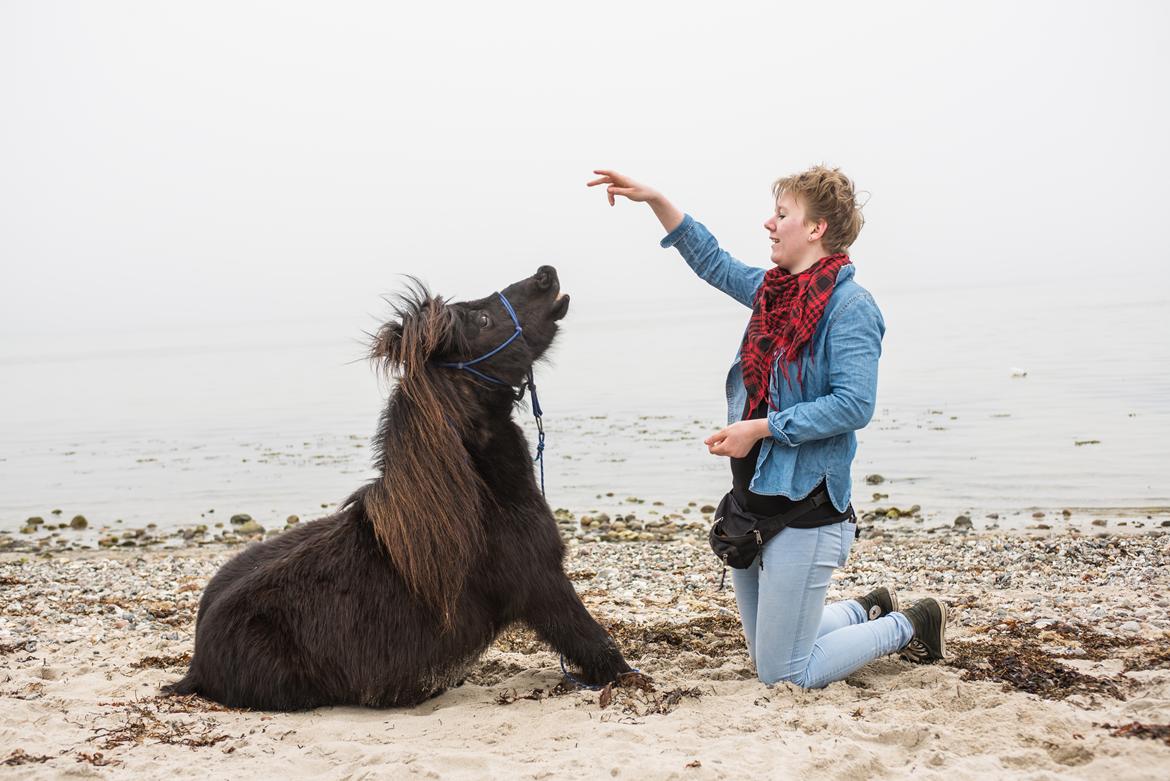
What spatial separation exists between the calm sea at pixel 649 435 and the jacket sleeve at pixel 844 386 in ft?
4.51

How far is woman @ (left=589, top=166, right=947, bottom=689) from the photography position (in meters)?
4.01

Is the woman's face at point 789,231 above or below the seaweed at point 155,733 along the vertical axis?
above

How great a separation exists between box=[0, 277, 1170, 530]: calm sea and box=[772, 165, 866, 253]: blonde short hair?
1.41 meters

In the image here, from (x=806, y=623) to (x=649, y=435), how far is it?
15.0 m

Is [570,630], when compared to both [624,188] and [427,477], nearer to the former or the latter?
[427,477]

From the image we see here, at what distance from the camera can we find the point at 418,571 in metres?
4.12

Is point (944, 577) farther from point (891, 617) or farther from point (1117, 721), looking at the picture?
point (1117, 721)

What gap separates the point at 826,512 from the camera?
417cm

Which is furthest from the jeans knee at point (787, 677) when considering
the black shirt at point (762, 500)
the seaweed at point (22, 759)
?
the seaweed at point (22, 759)

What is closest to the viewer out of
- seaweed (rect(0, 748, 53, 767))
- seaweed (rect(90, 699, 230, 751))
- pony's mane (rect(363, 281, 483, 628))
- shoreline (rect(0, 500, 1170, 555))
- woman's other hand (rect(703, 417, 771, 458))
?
seaweed (rect(0, 748, 53, 767))

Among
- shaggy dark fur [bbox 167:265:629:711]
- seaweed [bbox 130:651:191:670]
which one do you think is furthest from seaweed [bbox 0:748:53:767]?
seaweed [bbox 130:651:191:670]

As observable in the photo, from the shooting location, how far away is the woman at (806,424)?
4012 millimetres

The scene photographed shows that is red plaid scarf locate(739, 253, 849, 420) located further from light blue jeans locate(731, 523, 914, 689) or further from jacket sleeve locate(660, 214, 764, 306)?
light blue jeans locate(731, 523, 914, 689)

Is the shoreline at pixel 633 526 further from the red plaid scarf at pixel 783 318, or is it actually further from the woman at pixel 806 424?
the red plaid scarf at pixel 783 318
